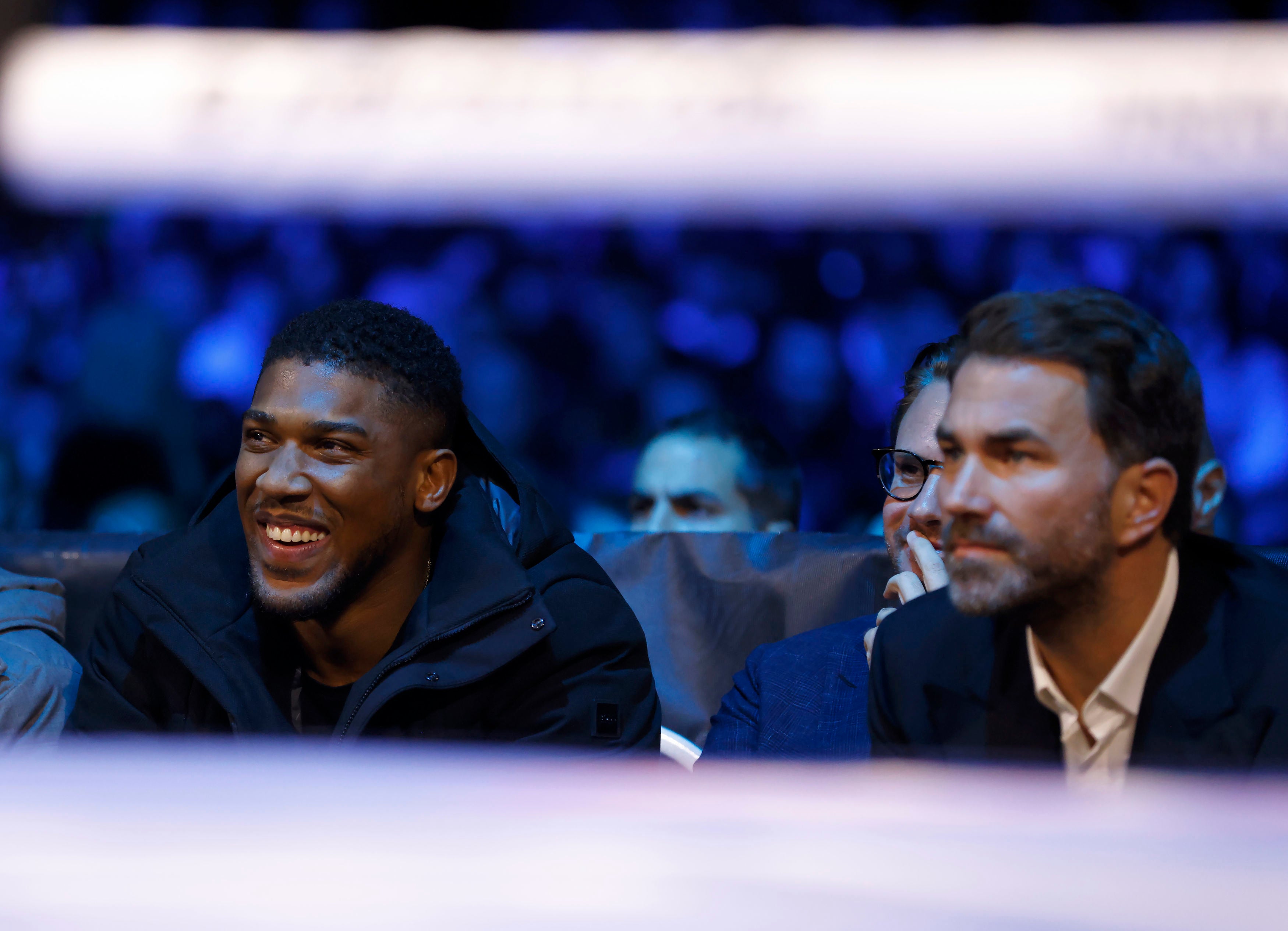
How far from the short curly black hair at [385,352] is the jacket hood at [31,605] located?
49 centimetres

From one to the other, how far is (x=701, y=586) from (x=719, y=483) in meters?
0.55

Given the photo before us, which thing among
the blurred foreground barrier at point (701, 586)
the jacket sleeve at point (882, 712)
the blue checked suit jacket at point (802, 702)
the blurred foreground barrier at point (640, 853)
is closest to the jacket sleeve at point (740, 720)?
the blue checked suit jacket at point (802, 702)

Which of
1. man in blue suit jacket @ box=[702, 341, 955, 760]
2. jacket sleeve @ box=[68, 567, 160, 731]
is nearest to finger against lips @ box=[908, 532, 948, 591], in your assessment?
man in blue suit jacket @ box=[702, 341, 955, 760]

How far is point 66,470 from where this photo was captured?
3355 mm

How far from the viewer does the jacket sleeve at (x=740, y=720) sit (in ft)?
5.37

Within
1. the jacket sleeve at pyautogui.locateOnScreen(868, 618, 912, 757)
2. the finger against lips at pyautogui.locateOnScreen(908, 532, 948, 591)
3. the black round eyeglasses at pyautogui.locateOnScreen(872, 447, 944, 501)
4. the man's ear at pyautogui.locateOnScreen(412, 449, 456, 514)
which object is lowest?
the jacket sleeve at pyautogui.locateOnScreen(868, 618, 912, 757)

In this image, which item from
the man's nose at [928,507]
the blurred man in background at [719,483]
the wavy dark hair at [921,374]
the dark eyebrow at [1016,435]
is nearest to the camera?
the dark eyebrow at [1016,435]

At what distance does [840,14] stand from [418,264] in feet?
4.22

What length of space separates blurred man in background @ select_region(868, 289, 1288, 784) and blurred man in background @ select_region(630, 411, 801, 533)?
135 cm

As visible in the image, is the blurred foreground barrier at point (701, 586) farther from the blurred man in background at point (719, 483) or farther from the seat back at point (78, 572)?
the blurred man in background at point (719, 483)

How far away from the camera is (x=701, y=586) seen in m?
2.00

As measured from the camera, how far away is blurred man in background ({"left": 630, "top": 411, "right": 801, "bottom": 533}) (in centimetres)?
252

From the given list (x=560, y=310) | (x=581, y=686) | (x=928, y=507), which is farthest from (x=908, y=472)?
(x=560, y=310)

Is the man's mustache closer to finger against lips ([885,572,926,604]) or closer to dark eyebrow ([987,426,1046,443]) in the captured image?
dark eyebrow ([987,426,1046,443])
